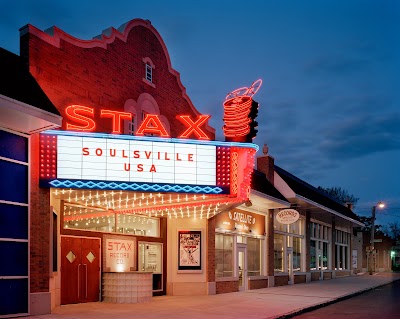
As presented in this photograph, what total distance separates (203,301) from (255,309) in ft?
8.59

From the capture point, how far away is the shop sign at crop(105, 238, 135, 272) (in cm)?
1853

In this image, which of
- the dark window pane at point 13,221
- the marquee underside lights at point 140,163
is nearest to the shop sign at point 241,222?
the marquee underside lights at point 140,163

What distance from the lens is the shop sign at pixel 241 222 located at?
22.8 metres

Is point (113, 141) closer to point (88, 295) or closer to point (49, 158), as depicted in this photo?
point (49, 158)

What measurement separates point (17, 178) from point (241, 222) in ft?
42.8

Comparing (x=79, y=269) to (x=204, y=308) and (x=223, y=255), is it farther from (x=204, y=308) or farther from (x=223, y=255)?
(x=223, y=255)

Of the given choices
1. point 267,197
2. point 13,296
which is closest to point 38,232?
point 13,296

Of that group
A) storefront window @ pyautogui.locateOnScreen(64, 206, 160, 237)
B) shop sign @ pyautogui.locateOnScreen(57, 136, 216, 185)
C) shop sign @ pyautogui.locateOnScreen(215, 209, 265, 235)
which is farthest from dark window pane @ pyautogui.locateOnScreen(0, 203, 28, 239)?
shop sign @ pyautogui.locateOnScreen(215, 209, 265, 235)

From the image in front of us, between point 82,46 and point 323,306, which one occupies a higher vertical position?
point 82,46

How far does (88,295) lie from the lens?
17438 mm

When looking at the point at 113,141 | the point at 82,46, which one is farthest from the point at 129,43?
the point at 113,141

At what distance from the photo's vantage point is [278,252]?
1145 inches

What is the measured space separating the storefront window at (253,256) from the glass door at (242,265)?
69 cm

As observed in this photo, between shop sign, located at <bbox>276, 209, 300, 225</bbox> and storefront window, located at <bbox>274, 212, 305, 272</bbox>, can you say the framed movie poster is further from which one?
storefront window, located at <bbox>274, 212, 305, 272</bbox>
